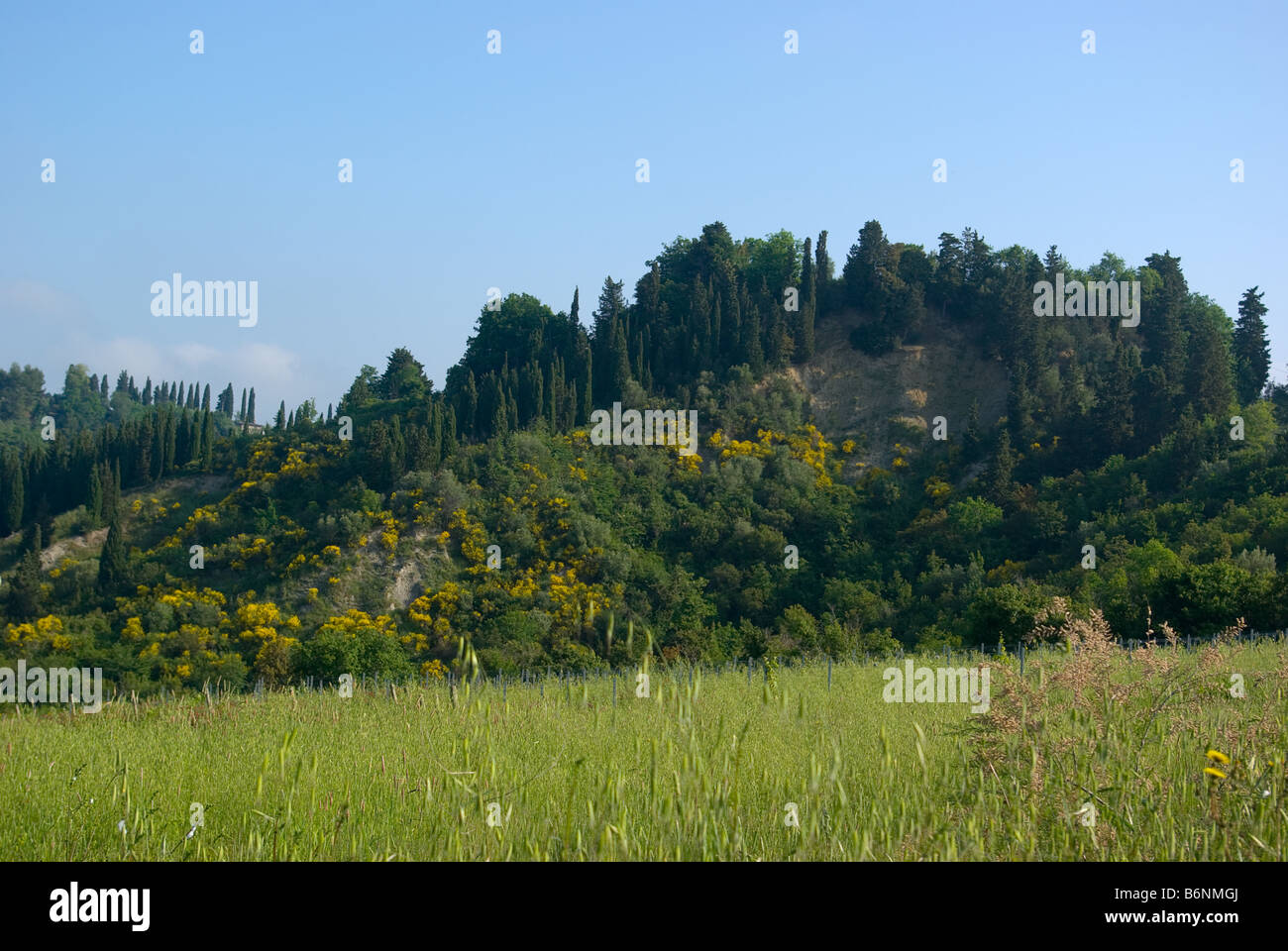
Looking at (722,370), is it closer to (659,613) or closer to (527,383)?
(527,383)

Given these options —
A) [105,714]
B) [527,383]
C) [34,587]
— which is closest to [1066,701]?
[105,714]

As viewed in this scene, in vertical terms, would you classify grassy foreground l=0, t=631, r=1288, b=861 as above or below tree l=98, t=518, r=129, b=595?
above

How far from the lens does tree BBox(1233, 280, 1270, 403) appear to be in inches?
2474

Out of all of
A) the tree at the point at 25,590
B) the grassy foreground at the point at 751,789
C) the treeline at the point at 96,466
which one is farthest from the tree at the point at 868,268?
the grassy foreground at the point at 751,789

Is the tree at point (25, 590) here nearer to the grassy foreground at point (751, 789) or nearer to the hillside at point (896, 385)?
the hillside at point (896, 385)

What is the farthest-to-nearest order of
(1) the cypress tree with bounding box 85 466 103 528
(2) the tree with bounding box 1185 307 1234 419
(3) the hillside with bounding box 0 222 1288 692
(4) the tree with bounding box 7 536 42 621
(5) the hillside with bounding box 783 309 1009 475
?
(5) the hillside with bounding box 783 309 1009 475 → (1) the cypress tree with bounding box 85 466 103 528 → (2) the tree with bounding box 1185 307 1234 419 → (4) the tree with bounding box 7 536 42 621 → (3) the hillside with bounding box 0 222 1288 692

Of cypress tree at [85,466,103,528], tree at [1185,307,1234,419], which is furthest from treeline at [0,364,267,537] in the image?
tree at [1185,307,1234,419]

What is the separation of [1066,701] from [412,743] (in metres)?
6.80

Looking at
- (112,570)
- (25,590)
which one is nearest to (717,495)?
(112,570)

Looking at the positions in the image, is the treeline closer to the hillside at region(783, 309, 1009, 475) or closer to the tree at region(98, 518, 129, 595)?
the tree at region(98, 518, 129, 595)

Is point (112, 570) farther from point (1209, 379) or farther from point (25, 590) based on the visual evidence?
point (1209, 379)

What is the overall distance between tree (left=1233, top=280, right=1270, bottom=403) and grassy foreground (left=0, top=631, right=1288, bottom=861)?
194 feet

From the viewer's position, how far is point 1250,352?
64.6 metres

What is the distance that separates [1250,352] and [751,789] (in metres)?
67.0
